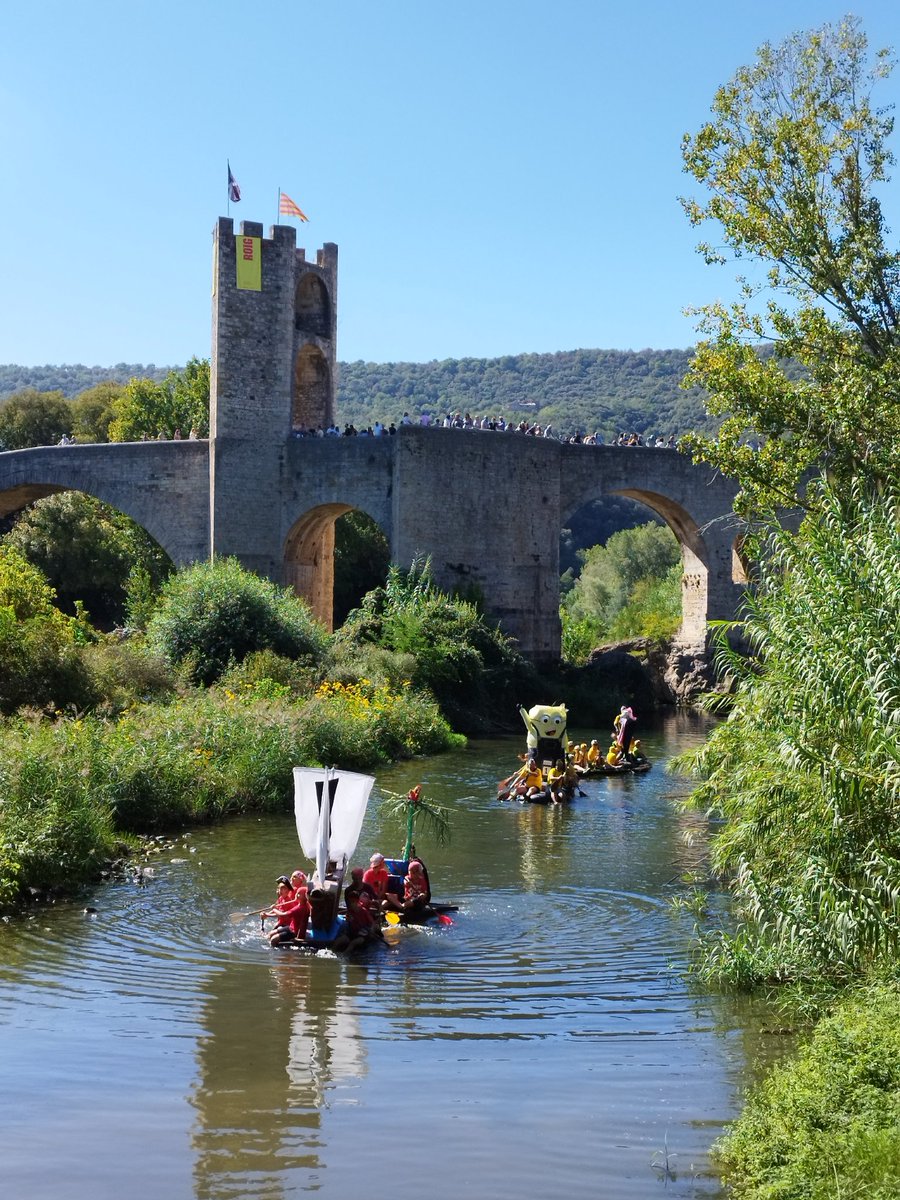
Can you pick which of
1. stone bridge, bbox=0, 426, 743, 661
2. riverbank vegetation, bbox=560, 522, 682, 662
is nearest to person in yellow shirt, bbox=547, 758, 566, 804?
stone bridge, bbox=0, 426, 743, 661

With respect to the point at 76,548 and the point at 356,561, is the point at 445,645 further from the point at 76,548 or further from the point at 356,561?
the point at 76,548

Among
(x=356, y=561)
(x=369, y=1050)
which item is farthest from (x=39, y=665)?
(x=356, y=561)

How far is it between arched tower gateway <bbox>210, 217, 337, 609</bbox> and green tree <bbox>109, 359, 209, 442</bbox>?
1129 centimetres

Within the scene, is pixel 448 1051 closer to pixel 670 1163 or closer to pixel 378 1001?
pixel 378 1001

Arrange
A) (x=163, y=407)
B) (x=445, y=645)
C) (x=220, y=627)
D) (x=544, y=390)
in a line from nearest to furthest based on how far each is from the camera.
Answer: (x=220, y=627) → (x=445, y=645) → (x=163, y=407) → (x=544, y=390)

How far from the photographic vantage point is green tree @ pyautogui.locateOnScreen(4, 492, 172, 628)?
40875mm

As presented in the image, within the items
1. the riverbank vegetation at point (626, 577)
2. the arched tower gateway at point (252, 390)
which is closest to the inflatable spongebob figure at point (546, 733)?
the arched tower gateway at point (252, 390)

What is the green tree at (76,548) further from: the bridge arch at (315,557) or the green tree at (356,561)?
the bridge arch at (315,557)

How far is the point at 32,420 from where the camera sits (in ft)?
163

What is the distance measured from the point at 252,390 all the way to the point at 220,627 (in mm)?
10689

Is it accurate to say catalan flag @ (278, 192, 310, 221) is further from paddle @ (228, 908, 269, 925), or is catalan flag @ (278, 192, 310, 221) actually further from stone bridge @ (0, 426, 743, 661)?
paddle @ (228, 908, 269, 925)

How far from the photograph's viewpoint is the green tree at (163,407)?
45.0 m

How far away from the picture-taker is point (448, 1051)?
8250 mm

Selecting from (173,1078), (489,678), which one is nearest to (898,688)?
(173,1078)
